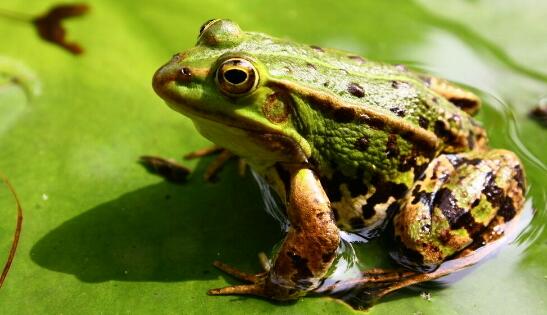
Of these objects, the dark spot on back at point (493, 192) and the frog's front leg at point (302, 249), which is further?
the dark spot on back at point (493, 192)

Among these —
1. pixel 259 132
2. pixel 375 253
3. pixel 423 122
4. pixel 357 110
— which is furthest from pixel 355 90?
pixel 375 253

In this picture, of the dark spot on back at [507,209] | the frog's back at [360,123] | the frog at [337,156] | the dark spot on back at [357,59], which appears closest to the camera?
the frog at [337,156]

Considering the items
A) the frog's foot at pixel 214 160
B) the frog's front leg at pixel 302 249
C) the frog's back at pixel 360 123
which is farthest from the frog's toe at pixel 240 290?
the frog's foot at pixel 214 160

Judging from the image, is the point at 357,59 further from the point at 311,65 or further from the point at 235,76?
the point at 235,76

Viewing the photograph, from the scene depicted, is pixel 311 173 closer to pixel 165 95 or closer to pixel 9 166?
pixel 165 95

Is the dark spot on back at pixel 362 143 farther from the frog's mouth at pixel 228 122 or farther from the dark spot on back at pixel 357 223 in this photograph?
the dark spot on back at pixel 357 223

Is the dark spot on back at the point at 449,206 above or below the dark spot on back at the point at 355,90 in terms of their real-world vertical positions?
below
